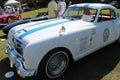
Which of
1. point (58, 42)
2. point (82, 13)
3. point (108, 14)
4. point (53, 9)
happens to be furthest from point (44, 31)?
point (53, 9)

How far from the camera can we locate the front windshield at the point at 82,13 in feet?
16.7

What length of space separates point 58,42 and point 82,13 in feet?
5.73

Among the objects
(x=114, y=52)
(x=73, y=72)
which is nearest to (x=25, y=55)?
(x=73, y=72)

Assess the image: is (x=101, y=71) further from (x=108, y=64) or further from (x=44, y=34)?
(x=44, y=34)

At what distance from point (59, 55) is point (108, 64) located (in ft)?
5.08

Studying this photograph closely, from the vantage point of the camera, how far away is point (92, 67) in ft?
15.8

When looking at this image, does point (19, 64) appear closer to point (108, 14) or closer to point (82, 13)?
point (82, 13)

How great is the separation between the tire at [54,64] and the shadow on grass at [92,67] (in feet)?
0.72

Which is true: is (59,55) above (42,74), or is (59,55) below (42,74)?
above

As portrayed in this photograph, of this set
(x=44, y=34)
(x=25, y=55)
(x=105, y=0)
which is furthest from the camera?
(x=105, y=0)

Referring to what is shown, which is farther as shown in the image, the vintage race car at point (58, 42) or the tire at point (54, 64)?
the tire at point (54, 64)

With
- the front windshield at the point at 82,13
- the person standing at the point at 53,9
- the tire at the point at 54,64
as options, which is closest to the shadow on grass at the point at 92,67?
the tire at the point at 54,64

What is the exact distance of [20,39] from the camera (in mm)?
4098

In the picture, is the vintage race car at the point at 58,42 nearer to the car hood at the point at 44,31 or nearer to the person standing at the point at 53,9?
the car hood at the point at 44,31
